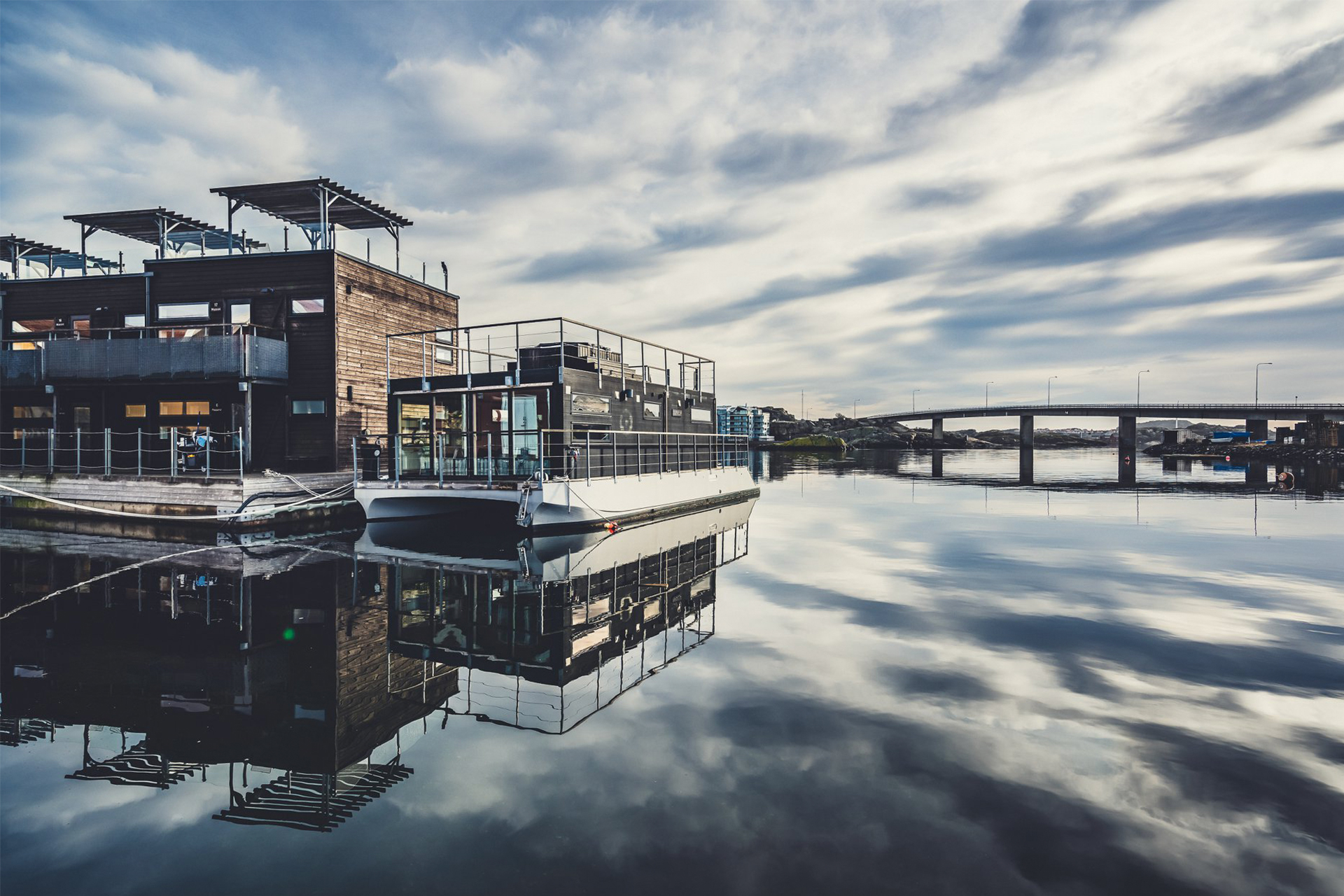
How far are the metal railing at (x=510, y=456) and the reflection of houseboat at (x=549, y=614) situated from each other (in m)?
2.32

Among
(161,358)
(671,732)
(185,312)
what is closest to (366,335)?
(161,358)

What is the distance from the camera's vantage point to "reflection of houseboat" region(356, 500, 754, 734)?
259 inches

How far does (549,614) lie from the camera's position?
9375 millimetres

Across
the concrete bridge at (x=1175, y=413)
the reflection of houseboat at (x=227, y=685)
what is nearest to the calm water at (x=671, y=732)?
the reflection of houseboat at (x=227, y=685)

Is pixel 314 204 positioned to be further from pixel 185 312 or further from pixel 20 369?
pixel 20 369

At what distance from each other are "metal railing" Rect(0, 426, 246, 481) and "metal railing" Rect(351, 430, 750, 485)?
5099 millimetres

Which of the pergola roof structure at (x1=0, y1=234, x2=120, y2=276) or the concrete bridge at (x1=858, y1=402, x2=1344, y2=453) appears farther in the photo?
the concrete bridge at (x1=858, y1=402, x2=1344, y2=453)

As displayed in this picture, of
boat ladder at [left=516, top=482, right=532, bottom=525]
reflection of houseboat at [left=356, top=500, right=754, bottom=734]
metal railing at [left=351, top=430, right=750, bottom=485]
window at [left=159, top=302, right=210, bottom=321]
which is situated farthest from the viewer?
window at [left=159, top=302, right=210, bottom=321]

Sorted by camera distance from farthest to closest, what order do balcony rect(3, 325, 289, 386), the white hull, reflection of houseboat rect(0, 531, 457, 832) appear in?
balcony rect(3, 325, 289, 386), the white hull, reflection of houseboat rect(0, 531, 457, 832)

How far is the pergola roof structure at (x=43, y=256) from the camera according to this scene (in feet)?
103

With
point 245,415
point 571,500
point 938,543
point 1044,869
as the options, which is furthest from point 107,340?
point 1044,869

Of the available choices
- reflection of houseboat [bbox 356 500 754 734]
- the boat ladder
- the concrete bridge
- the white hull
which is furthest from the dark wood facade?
the concrete bridge

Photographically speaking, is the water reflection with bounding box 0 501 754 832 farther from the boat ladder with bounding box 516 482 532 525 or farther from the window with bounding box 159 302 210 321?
the window with bounding box 159 302 210 321

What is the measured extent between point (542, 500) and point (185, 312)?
19112 mm
